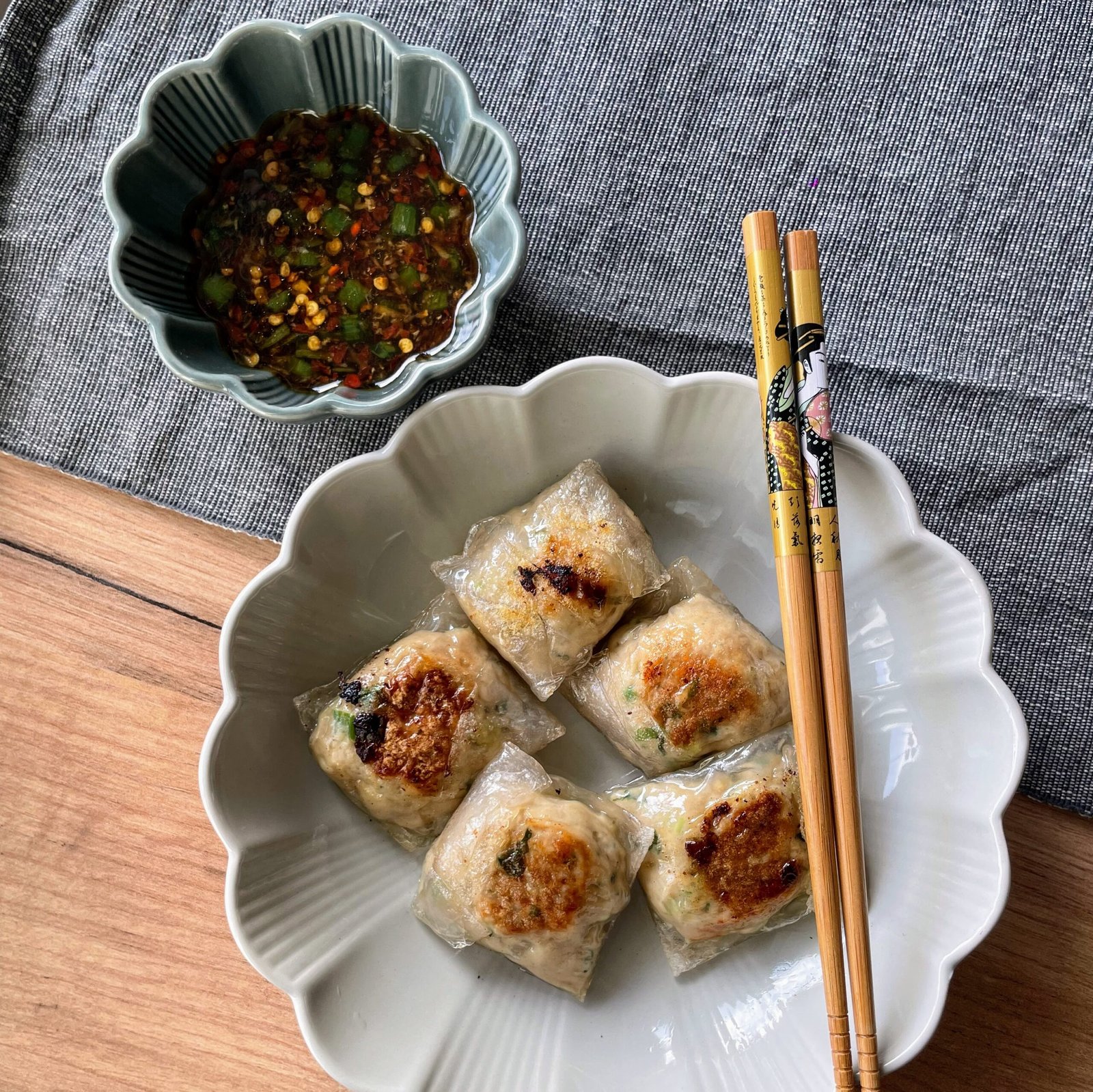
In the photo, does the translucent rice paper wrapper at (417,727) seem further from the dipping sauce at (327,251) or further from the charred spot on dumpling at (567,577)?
the dipping sauce at (327,251)

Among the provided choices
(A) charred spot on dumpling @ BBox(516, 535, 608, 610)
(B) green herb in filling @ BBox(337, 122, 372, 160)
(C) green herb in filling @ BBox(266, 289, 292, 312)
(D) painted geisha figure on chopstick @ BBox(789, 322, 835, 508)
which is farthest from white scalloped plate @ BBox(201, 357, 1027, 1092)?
(B) green herb in filling @ BBox(337, 122, 372, 160)

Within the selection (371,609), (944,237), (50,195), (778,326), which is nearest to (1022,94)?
(944,237)

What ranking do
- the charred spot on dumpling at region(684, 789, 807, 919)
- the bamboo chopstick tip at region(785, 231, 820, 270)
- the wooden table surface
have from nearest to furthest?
1. the bamboo chopstick tip at region(785, 231, 820, 270)
2. the charred spot on dumpling at region(684, 789, 807, 919)
3. the wooden table surface

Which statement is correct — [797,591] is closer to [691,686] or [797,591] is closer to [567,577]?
[691,686]

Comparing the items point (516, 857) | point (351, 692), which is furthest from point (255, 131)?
point (516, 857)

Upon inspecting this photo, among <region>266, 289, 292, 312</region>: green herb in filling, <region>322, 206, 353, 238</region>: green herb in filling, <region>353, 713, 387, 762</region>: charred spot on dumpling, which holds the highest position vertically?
<region>322, 206, 353, 238</region>: green herb in filling

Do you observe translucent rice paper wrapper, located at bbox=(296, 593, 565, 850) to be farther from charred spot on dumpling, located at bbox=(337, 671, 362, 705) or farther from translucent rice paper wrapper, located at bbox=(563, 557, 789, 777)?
translucent rice paper wrapper, located at bbox=(563, 557, 789, 777)

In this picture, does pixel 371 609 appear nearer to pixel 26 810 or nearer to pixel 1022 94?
pixel 26 810

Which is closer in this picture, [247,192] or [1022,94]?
[247,192]
